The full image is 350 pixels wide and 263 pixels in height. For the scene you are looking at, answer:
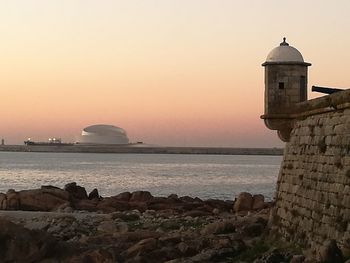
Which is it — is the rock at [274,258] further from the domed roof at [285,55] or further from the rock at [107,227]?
the rock at [107,227]

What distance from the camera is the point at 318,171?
13078 millimetres

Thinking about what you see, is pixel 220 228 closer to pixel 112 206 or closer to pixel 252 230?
pixel 252 230

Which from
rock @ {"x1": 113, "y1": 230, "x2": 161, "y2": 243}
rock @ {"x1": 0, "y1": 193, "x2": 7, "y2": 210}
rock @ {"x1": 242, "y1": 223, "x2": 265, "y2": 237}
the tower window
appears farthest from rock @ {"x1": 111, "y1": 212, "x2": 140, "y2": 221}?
the tower window

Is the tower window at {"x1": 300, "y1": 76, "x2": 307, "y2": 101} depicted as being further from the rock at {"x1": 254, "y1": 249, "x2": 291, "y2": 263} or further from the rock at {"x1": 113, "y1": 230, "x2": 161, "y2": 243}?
the rock at {"x1": 254, "y1": 249, "x2": 291, "y2": 263}

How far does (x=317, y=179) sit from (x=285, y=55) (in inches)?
214

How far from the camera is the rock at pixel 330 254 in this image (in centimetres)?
1095

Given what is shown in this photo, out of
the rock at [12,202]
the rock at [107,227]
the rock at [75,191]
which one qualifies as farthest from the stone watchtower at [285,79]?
the rock at [75,191]

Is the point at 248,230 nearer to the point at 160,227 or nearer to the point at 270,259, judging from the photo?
the point at 270,259

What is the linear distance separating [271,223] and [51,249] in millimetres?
4986

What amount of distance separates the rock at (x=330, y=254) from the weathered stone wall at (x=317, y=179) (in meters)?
0.14

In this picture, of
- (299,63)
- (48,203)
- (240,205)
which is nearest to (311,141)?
(299,63)

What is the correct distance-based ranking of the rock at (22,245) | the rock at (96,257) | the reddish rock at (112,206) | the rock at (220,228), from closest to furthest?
the rock at (96,257) < the rock at (22,245) < the rock at (220,228) < the reddish rock at (112,206)

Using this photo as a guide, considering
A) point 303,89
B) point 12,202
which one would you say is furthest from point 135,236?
point 12,202

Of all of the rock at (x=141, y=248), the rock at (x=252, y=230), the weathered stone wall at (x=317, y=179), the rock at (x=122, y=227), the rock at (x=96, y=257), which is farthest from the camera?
the rock at (x=122, y=227)
